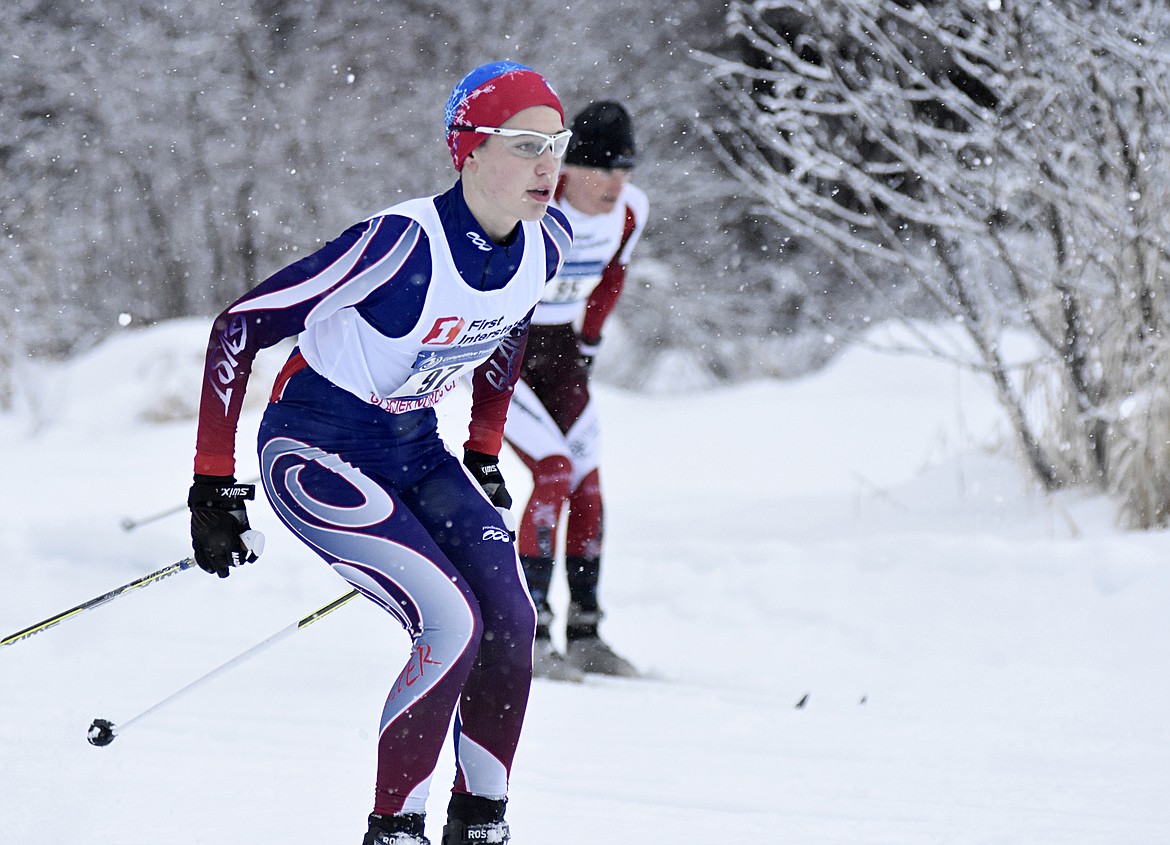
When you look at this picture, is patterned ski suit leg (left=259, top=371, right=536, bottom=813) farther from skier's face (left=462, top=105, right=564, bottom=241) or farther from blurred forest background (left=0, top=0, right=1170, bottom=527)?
blurred forest background (left=0, top=0, right=1170, bottom=527)

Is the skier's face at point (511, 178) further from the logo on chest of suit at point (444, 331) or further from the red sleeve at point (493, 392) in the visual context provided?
the red sleeve at point (493, 392)

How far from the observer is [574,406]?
5277mm

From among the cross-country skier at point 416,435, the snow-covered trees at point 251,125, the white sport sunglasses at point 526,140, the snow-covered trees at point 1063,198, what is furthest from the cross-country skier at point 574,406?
the snow-covered trees at point 251,125

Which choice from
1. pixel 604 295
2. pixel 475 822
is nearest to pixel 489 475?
pixel 475 822

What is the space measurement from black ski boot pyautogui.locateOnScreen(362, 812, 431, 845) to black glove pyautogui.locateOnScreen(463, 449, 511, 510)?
3.41 ft

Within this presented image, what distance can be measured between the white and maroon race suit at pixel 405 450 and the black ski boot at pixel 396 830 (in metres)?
0.03

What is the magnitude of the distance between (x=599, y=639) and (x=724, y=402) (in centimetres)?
755

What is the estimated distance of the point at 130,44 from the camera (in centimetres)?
1620

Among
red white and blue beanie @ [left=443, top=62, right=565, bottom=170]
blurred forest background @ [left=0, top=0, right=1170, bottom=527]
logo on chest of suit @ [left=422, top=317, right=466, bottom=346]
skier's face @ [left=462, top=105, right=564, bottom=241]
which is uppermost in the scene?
red white and blue beanie @ [left=443, top=62, right=565, bottom=170]

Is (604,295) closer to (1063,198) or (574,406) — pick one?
(574,406)

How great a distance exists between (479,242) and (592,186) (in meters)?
2.33

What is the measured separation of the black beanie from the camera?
201 inches

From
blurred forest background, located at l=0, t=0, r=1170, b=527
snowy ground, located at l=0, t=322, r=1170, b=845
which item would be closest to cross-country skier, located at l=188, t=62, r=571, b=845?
snowy ground, located at l=0, t=322, r=1170, b=845

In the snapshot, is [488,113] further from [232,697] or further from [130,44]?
[130,44]
